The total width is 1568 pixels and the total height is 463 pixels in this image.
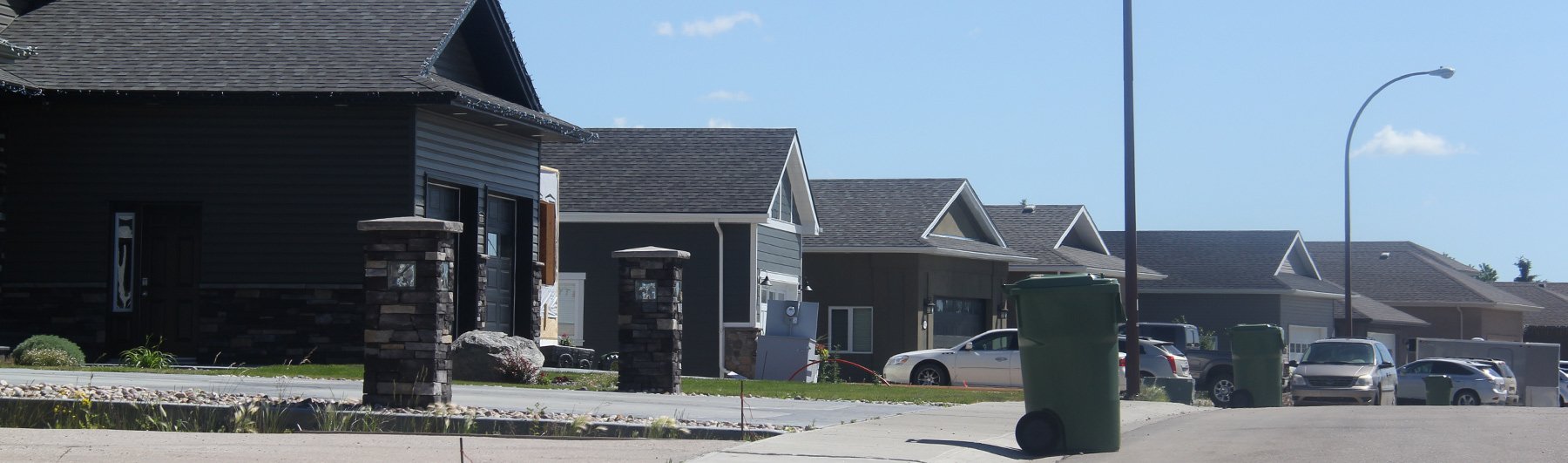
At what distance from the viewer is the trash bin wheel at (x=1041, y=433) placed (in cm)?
1148

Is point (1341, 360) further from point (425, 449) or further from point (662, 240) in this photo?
point (425, 449)

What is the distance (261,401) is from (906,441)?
496 cm

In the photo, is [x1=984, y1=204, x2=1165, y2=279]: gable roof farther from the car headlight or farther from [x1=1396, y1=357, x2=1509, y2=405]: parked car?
the car headlight

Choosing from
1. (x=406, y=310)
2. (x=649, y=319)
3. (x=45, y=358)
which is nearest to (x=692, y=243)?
(x=649, y=319)

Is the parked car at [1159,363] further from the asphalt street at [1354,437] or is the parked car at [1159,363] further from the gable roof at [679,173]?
the asphalt street at [1354,437]

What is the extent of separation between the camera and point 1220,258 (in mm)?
52562

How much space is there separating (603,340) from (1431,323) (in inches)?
1705

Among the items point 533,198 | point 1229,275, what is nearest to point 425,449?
point 533,198

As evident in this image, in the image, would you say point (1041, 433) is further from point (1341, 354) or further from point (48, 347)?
point (1341, 354)

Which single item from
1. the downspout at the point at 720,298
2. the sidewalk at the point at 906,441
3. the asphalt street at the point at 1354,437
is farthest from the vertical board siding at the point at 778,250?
the sidewalk at the point at 906,441

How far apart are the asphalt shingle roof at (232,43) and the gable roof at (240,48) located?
0.05 feet

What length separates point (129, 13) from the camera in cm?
2039

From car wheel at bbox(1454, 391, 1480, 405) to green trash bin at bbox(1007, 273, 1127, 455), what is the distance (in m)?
23.9

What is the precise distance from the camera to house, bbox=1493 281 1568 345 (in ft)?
228
